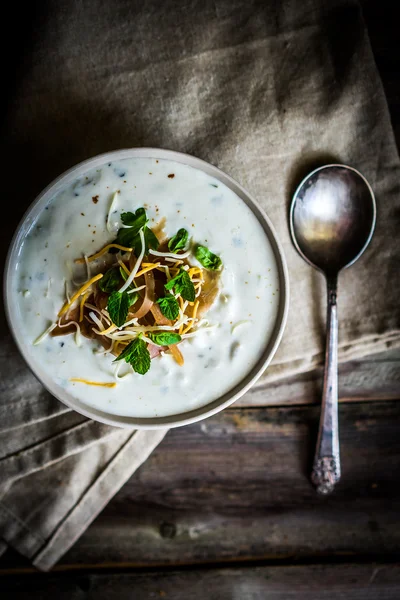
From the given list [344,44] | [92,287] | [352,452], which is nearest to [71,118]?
[92,287]

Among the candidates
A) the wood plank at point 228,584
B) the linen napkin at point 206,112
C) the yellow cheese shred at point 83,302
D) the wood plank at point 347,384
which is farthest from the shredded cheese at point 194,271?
the wood plank at point 228,584

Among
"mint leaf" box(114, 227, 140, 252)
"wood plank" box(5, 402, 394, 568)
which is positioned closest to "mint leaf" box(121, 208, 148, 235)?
"mint leaf" box(114, 227, 140, 252)

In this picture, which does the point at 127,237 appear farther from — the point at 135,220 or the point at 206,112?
the point at 206,112

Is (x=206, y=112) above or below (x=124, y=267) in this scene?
above

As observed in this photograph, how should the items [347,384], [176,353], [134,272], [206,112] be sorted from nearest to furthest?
[134,272], [176,353], [206,112], [347,384]

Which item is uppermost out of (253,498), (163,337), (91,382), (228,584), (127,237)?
(127,237)

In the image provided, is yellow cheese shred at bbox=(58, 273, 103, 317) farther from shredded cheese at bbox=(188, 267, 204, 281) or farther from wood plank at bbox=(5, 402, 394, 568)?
wood plank at bbox=(5, 402, 394, 568)

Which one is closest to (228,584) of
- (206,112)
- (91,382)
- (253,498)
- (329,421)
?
(253,498)
